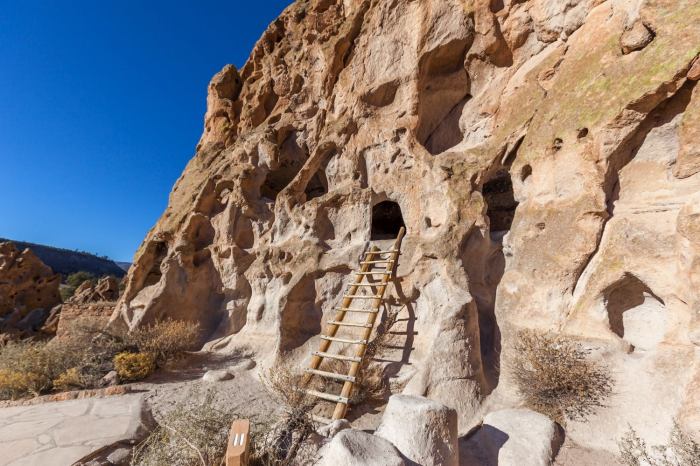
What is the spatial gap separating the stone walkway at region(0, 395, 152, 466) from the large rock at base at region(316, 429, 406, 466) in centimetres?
180

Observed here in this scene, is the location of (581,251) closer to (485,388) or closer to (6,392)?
(485,388)

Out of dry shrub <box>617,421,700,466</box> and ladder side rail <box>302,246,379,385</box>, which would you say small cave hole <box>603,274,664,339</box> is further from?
ladder side rail <box>302,246,379,385</box>

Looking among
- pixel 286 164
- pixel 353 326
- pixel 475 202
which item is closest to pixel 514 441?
pixel 353 326

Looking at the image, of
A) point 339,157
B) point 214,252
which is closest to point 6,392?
point 214,252

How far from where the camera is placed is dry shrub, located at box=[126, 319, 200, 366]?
6.90 metres

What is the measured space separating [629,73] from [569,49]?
154 cm

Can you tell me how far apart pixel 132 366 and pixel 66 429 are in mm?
3536

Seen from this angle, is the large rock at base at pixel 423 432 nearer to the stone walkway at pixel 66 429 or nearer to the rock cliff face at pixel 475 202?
the rock cliff face at pixel 475 202

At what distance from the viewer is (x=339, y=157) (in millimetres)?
7754

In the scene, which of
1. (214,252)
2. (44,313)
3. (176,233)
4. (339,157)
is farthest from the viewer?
(44,313)

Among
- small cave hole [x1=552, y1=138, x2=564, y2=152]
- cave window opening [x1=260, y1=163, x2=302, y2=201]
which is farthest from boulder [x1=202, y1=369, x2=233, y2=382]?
small cave hole [x1=552, y1=138, x2=564, y2=152]

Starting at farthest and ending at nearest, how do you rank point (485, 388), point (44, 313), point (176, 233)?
point (44, 313) < point (176, 233) < point (485, 388)

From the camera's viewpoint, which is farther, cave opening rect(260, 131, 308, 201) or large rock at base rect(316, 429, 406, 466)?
cave opening rect(260, 131, 308, 201)

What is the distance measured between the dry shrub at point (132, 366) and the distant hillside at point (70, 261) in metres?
43.4
